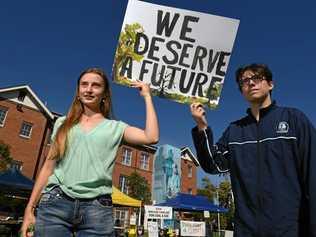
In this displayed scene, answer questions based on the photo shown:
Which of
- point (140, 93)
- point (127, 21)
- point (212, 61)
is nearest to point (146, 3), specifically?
point (127, 21)

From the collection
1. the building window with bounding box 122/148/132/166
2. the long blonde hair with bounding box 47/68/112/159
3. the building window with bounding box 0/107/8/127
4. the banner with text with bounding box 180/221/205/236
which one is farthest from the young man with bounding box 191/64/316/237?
the building window with bounding box 122/148/132/166

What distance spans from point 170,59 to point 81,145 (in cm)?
145

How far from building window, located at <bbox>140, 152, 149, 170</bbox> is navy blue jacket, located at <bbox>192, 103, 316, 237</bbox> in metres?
36.7

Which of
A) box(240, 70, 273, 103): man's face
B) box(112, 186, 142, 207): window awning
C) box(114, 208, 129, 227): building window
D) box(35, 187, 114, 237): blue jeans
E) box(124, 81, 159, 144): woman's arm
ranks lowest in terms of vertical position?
box(35, 187, 114, 237): blue jeans

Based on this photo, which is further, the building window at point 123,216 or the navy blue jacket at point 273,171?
the building window at point 123,216

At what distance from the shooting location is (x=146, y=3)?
3.56 metres

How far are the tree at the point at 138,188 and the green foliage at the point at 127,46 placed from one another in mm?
29076

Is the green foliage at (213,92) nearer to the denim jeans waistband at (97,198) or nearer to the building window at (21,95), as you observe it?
the denim jeans waistband at (97,198)

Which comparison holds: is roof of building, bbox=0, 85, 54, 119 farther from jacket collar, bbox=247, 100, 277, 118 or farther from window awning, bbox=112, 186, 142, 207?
jacket collar, bbox=247, 100, 277, 118

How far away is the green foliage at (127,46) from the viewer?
11.3 feet

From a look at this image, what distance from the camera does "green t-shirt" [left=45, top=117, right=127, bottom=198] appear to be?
226cm

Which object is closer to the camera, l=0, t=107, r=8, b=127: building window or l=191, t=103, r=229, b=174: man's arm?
l=191, t=103, r=229, b=174: man's arm

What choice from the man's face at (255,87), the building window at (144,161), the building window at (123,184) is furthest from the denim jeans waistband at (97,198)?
the building window at (144,161)

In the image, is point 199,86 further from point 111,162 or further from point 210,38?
point 111,162
